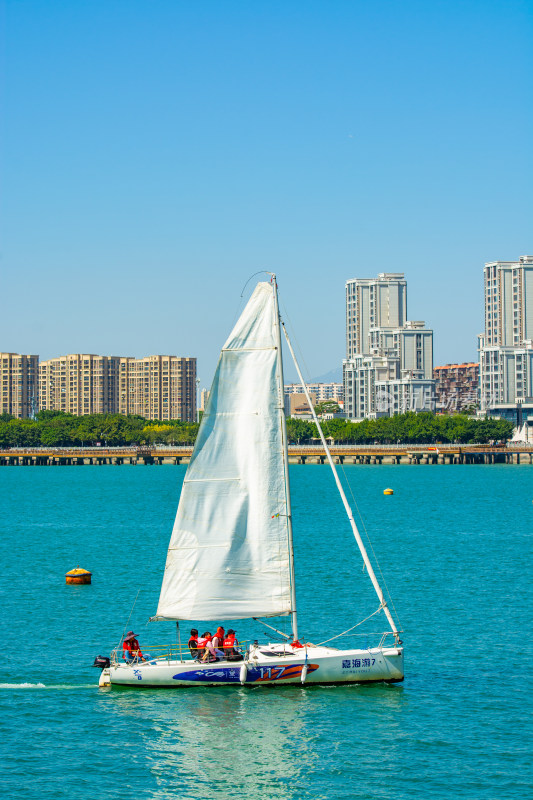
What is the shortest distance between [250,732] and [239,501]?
7.37m

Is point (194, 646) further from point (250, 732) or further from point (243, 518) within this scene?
point (250, 732)

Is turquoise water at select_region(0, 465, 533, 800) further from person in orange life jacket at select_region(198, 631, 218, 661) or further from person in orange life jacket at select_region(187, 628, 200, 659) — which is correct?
person in orange life jacket at select_region(187, 628, 200, 659)

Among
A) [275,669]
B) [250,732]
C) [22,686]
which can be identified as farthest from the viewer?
[22,686]

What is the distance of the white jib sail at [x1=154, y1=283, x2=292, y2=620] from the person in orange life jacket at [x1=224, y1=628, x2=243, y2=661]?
0.64m

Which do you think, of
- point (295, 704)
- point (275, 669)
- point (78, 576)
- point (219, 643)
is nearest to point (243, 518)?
point (219, 643)

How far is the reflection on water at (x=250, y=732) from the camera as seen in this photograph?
91.0 ft

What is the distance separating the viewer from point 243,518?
3456 cm

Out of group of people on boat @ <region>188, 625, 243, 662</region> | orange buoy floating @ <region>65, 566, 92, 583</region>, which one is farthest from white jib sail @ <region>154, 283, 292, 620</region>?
orange buoy floating @ <region>65, 566, 92, 583</region>

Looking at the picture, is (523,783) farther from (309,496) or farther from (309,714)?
(309,496)

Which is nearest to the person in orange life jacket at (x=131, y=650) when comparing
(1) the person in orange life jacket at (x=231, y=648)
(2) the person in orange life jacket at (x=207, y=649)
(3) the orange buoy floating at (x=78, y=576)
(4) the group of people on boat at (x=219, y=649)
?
(4) the group of people on boat at (x=219, y=649)

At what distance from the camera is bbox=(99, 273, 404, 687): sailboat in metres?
34.3

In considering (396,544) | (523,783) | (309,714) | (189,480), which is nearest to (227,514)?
(189,480)

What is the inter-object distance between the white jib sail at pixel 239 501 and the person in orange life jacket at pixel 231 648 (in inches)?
25.0

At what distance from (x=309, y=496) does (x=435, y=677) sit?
4056 inches
